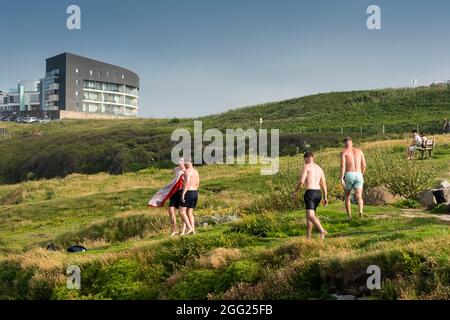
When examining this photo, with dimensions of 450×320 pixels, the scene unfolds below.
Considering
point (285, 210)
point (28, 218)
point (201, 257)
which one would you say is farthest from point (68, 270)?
point (28, 218)

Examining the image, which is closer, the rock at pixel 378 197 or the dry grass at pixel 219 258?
the dry grass at pixel 219 258

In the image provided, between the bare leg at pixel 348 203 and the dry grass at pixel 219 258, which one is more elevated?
the bare leg at pixel 348 203

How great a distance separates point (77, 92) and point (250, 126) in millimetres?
78297

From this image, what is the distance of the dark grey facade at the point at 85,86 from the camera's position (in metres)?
160

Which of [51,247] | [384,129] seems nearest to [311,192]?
[51,247]

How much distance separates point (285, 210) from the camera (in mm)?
25797

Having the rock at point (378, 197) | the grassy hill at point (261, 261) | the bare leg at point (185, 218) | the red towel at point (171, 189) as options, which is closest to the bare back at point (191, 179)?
the red towel at point (171, 189)

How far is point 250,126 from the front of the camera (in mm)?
96812

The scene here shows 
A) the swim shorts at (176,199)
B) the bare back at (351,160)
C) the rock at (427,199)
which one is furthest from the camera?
the rock at (427,199)

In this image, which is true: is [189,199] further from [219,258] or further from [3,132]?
[3,132]

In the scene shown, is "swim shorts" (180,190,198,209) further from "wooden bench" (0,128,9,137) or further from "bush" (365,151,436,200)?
"wooden bench" (0,128,9,137)

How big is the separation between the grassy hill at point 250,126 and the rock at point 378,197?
4095 centimetres

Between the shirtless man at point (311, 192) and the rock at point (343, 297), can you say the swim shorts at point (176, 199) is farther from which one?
the rock at point (343, 297)
